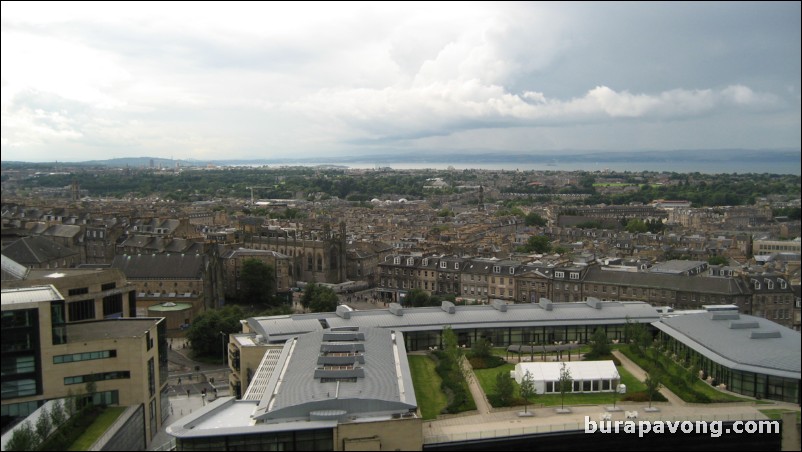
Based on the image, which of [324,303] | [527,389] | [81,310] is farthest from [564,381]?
[324,303]

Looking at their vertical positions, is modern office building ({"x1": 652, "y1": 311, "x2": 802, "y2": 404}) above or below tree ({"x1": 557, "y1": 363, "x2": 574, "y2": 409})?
above

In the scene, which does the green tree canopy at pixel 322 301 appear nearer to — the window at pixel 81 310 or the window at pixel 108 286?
the window at pixel 108 286

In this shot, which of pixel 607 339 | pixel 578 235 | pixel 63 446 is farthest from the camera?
pixel 578 235

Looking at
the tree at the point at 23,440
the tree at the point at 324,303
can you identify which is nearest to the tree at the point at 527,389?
the tree at the point at 23,440

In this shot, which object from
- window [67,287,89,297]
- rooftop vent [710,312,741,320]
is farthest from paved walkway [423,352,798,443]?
window [67,287,89,297]

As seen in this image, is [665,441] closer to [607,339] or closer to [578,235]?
[607,339]

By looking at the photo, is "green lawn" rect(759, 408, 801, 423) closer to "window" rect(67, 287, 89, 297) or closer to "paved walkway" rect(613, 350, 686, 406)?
"paved walkway" rect(613, 350, 686, 406)

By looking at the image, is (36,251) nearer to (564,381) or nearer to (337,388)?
(337,388)

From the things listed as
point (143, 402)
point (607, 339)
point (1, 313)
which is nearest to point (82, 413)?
point (143, 402)
